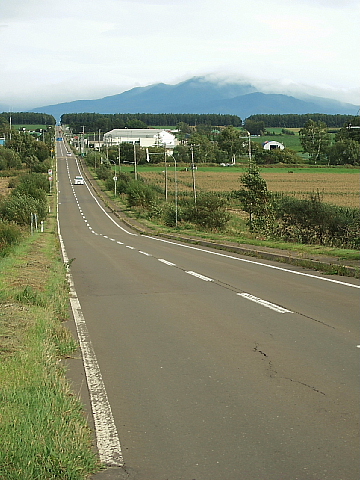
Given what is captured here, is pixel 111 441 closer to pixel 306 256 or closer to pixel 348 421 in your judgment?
pixel 348 421

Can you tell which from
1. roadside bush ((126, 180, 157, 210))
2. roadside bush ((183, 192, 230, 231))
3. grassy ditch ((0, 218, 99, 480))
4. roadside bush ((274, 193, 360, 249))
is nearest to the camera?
grassy ditch ((0, 218, 99, 480))

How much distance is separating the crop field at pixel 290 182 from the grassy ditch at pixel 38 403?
5925 centimetres

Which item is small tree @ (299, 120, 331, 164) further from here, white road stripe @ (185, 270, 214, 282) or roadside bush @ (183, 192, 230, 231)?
white road stripe @ (185, 270, 214, 282)

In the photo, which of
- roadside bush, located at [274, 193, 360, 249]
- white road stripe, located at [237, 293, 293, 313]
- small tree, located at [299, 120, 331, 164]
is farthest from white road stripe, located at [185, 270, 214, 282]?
small tree, located at [299, 120, 331, 164]

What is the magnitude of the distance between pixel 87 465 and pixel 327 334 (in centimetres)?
502

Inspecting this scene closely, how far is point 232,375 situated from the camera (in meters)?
6.84

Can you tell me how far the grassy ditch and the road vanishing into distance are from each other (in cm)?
42

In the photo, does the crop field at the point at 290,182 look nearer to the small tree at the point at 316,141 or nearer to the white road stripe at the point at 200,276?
the small tree at the point at 316,141

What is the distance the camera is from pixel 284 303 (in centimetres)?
1117

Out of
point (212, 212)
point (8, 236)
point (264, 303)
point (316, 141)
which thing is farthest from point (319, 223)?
point (316, 141)

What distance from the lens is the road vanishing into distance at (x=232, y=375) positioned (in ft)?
15.5

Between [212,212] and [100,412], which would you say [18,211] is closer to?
[212,212]

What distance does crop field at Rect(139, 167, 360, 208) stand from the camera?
79000 millimetres

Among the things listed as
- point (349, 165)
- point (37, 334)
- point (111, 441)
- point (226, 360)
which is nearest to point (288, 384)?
point (226, 360)
